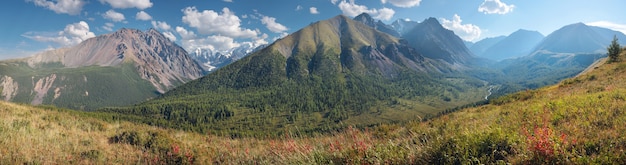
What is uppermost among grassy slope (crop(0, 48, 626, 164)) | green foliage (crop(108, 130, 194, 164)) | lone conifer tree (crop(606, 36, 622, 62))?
lone conifer tree (crop(606, 36, 622, 62))

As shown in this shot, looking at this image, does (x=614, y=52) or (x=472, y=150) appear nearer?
(x=472, y=150)

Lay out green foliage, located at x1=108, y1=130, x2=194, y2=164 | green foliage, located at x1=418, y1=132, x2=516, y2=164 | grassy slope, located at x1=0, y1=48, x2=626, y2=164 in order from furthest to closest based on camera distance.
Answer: green foliage, located at x1=108, y1=130, x2=194, y2=164
green foliage, located at x1=418, y1=132, x2=516, y2=164
grassy slope, located at x1=0, y1=48, x2=626, y2=164

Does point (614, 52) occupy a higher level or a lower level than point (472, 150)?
higher

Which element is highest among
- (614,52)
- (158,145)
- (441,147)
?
(614,52)

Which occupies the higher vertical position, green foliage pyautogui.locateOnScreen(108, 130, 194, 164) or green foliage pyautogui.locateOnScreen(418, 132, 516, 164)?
green foliage pyautogui.locateOnScreen(418, 132, 516, 164)

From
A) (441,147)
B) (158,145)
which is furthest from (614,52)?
(158,145)

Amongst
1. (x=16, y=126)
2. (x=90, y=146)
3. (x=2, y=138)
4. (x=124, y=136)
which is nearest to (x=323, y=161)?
(x=90, y=146)

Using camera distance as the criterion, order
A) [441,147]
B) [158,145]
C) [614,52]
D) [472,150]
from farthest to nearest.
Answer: [614,52] < [158,145] < [441,147] < [472,150]

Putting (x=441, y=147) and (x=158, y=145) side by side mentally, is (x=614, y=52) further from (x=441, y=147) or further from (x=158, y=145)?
(x=158, y=145)

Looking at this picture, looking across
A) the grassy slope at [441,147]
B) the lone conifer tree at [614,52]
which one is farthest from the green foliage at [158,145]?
the lone conifer tree at [614,52]

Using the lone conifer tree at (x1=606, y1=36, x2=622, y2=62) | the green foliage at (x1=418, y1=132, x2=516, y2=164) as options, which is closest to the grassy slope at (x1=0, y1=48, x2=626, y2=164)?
the green foliage at (x1=418, y1=132, x2=516, y2=164)

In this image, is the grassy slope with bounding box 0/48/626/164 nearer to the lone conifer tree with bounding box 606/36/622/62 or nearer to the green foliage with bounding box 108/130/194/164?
the green foliage with bounding box 108/130/194/164

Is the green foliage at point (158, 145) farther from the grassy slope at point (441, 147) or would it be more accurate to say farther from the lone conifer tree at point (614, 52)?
the lone conifer tree at point (614, 52)

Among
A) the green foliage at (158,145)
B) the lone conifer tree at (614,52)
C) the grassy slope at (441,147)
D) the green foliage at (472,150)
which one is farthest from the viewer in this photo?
the lone conifer tree at (614,52)
